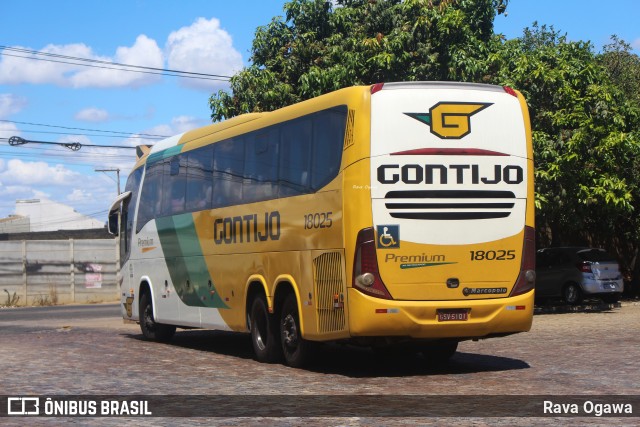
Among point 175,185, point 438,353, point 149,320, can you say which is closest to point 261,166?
point 438,353

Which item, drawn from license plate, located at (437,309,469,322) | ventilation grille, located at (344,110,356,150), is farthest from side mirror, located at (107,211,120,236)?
license plate, located at (437,309,469,322)

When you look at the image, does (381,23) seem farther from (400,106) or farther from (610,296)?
(400,106)

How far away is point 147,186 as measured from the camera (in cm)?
2175

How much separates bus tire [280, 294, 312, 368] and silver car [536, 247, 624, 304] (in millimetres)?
17277

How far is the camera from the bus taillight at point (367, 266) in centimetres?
1341

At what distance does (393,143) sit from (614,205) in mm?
16413

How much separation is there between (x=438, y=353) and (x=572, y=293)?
1657cm

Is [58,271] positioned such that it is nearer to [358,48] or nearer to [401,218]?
[358,48]

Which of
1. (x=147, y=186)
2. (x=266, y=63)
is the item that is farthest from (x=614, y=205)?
(x=147, y=186)

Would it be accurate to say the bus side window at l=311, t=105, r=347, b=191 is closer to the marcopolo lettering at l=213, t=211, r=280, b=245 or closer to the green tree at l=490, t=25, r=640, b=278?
the marcopolo lettering at l=213, t=211, r=280, b=245

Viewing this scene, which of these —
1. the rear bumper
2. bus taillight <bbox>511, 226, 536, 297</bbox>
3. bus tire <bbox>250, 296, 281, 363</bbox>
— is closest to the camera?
the rear bumper

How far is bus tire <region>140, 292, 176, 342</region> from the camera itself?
21812mm

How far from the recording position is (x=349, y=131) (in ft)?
45.3

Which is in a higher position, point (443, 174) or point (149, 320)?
point (443, 174)
